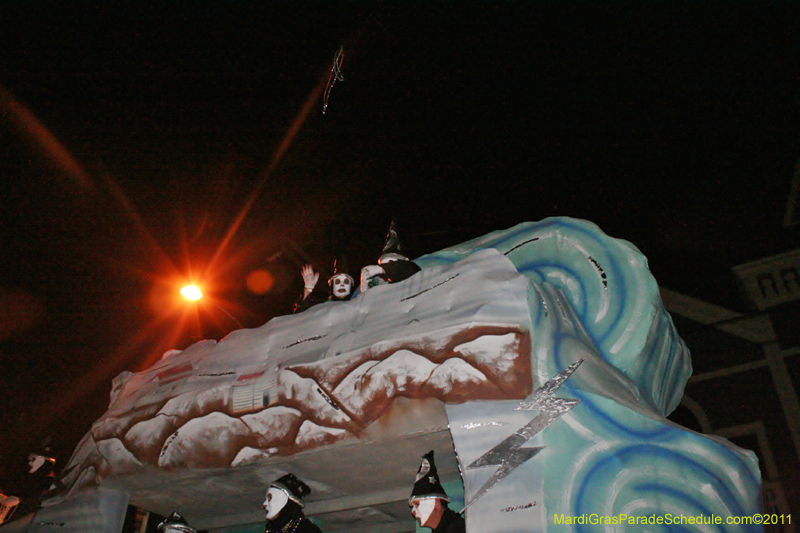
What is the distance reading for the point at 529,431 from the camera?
111 inches

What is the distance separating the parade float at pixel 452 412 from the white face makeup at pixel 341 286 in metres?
0.95

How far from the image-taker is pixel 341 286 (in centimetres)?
530

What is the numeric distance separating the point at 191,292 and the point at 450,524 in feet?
19.4

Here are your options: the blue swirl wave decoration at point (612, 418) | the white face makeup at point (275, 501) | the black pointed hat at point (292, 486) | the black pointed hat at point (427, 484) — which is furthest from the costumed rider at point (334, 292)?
the blue swirl wave decoration at point (612, 418)

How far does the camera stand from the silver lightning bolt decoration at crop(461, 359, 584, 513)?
274cm

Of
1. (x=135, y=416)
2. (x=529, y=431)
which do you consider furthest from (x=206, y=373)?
(x=529, y=431)

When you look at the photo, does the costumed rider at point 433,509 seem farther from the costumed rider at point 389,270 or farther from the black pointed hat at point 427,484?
the costumed rider at point 389,270

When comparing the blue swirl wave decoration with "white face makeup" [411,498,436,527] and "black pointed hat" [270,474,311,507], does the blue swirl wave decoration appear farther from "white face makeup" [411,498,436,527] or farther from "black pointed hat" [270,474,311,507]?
"black pointed hat" [270,474,311,507]

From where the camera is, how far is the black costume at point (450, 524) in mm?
3395

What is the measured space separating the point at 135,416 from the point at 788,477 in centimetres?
819

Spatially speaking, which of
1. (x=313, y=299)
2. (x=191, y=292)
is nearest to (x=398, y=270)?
(x=313, y=299)

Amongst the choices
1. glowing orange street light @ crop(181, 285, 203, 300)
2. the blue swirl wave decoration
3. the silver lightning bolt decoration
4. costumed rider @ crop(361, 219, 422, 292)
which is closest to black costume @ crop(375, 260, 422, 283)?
costumed rider @ crop(361, 219, 422, 292)

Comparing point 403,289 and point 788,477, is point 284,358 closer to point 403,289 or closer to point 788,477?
point 403,289

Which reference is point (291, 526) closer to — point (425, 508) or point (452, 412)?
point (425, 508)
